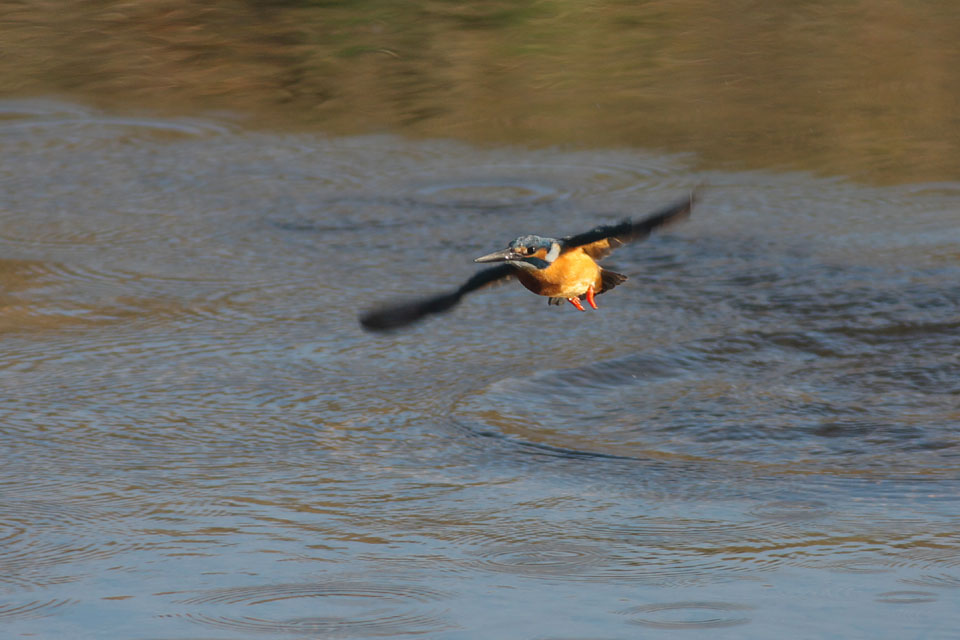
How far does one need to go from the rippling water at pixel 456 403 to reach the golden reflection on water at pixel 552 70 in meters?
0.47

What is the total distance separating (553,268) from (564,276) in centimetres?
5

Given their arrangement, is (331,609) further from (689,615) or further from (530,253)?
(530,253)

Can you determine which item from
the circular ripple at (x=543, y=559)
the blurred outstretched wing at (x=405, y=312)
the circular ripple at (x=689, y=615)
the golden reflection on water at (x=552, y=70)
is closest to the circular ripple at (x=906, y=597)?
the circular ripple at (x=689, y=615)

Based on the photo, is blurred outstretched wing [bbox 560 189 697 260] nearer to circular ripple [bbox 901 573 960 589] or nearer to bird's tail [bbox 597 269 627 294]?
bird's tail [bbox 597 269 627 294]

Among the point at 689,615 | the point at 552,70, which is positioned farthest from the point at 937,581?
the point at 552,70

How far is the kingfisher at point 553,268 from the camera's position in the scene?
8.90ft

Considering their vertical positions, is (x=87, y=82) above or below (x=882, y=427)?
above

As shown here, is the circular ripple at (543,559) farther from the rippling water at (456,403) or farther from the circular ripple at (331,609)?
the circular ripple at (331,609)

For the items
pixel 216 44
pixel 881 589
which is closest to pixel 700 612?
pixel 881 589

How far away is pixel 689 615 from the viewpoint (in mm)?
2625

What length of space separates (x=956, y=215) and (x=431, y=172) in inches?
85.8

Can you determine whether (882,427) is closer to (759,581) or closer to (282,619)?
(759,581)

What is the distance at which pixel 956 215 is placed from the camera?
18.2 ft

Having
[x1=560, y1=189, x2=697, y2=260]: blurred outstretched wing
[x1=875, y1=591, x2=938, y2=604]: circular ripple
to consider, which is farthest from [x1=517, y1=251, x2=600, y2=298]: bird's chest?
[x1=875, y1=591, x2=938, y2=604]: circular ripple
